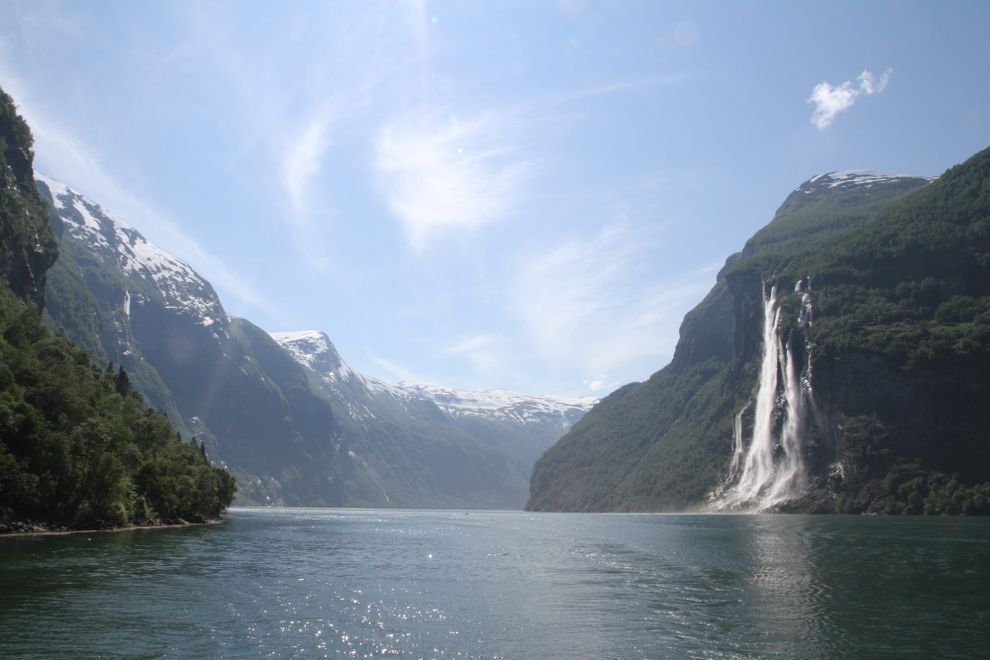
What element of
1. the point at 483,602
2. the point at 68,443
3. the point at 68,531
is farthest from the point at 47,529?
the point at 483,602

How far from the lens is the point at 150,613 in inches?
1460

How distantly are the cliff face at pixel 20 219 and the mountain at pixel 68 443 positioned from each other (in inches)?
16.9

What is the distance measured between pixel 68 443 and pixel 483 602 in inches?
2169

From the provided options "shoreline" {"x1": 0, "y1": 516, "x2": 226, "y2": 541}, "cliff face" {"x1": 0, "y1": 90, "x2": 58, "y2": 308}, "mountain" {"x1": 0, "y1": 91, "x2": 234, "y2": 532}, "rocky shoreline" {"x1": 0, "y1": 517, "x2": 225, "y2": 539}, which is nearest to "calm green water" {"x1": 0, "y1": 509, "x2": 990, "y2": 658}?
"shoreline" {"x1": 0, "y1": 516, "x2": 226, "y2": 541}

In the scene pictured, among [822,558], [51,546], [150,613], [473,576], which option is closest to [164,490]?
[51,546]

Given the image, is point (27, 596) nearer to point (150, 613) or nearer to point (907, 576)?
point (150, 613)

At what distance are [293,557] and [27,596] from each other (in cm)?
3395

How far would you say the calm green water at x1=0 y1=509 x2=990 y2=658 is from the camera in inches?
1266

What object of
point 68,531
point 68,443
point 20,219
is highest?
point 20,219

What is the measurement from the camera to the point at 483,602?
44.8 m

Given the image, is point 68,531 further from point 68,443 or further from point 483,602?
point 483,602

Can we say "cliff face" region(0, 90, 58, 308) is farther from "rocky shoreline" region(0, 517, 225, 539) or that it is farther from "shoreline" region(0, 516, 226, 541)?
"rocky shoreline" region(0, 517, 225, 539)

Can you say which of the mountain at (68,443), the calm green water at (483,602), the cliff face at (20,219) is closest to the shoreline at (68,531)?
the mountain at (68,443)

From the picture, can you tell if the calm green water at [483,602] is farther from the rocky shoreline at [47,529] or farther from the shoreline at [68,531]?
the rocky shoreline at [47,529]
